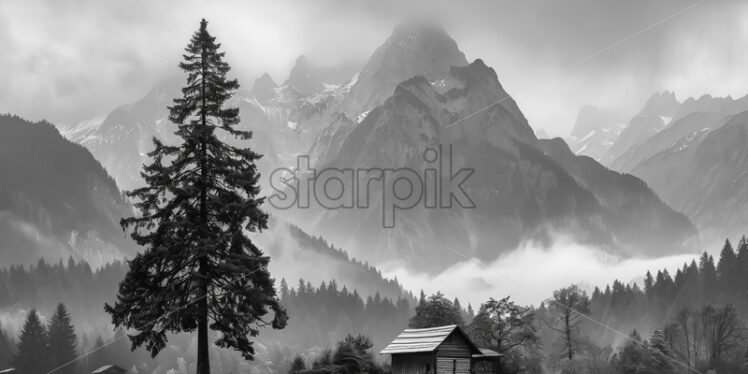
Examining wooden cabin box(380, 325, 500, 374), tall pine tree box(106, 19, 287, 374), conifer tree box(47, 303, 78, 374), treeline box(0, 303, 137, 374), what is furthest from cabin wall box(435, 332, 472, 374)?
conifer tree box(47, 303, 78, 374)

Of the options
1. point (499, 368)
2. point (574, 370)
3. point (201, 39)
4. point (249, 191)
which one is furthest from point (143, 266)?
point (574, 370)

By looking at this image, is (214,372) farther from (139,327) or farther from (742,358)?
(139,327)

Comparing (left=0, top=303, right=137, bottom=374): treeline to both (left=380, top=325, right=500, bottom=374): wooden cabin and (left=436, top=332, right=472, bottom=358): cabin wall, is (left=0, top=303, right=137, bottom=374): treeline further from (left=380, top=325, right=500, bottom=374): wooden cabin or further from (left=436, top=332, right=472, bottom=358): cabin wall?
(left=436, top=332, right=472, bottom=358): cabin wall

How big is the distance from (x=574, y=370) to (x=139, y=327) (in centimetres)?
7440

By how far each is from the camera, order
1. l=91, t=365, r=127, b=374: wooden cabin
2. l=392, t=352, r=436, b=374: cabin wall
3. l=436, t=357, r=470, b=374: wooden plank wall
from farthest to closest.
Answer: l=91, t=365, r=127, b=374: wooden cabin, l=436, t=357, r=470, b=374: wooden plank wall, l=392, t=352, r=436, b=374: cabin wall

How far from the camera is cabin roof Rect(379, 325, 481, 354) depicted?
Answer: 73250 millimetres

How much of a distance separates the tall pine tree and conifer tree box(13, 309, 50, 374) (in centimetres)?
10612

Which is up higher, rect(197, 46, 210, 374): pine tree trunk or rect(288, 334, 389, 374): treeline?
rect(197, 46, 210, 374): pine tree trunk

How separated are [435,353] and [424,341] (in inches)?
94.7

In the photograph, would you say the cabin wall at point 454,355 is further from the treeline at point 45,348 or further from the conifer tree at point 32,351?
the conifer tree at point 32,351

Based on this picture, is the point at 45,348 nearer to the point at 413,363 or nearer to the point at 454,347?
the point at 413,363

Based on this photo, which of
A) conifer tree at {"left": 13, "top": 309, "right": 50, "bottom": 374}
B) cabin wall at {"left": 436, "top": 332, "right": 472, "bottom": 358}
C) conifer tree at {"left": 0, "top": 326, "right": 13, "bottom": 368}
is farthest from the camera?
conifer tree at {"left": 0, "top": 326, "right": 13, "bottom": 368}

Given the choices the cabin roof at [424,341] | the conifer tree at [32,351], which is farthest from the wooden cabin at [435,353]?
the conifer tree at [32,351]

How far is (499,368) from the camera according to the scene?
3531 inches
